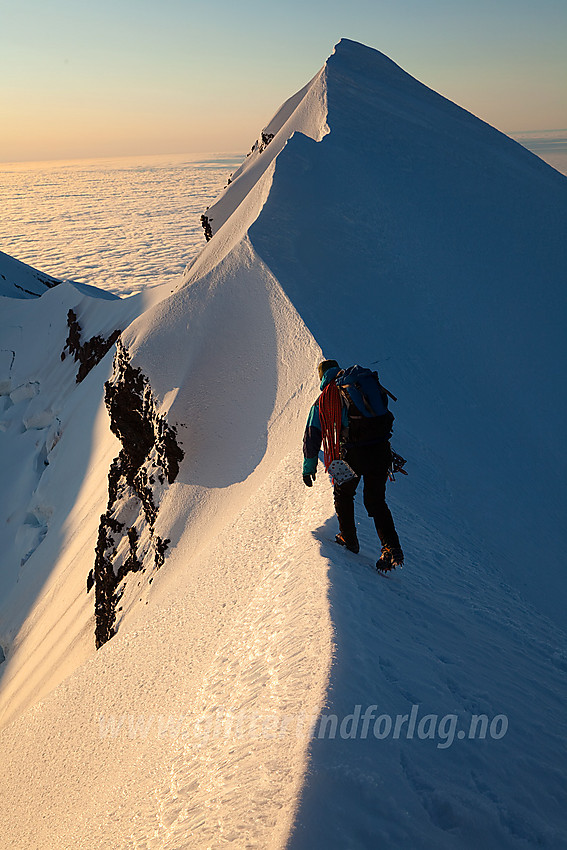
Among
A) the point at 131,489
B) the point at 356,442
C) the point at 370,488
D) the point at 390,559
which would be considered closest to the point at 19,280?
the point at 131,489

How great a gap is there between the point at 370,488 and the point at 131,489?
580 inches

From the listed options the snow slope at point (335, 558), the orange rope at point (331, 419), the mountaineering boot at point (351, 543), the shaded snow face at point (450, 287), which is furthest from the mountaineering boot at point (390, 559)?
the shaded snow face at point (450, 287)

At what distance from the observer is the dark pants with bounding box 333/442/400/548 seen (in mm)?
5113

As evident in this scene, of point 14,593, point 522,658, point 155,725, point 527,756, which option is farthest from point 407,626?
point 14,593

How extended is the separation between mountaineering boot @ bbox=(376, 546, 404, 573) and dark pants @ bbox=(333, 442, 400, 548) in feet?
0.18

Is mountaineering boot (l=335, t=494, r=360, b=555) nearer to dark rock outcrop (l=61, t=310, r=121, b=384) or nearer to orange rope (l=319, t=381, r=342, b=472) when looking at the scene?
orange rope (l=319, t=381, r=342, b=472)

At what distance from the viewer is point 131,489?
721 inches

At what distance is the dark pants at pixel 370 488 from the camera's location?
201 inches

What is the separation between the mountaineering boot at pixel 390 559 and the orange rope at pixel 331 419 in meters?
1.07

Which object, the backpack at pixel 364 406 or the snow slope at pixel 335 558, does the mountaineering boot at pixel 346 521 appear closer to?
the snow slope at pixel 335 558

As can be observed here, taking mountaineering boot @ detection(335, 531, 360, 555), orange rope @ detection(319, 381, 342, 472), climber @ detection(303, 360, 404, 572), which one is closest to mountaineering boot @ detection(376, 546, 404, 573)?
climber @ detection(303, 360, 404, 572)

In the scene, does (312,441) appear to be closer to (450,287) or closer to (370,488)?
(370,488)

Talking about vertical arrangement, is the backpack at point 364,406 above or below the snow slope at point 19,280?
above

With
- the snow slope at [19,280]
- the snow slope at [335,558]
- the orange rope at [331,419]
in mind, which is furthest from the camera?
the snow slope at [19,280]
